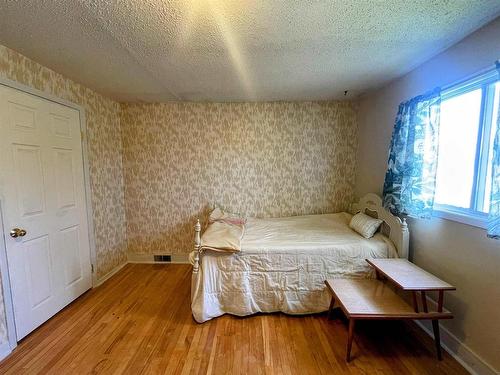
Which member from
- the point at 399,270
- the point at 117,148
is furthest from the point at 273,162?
the point at 117,148

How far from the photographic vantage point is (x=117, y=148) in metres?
3.24

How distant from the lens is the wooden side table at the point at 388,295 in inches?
64.6

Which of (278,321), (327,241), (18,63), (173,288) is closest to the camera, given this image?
(18,63)

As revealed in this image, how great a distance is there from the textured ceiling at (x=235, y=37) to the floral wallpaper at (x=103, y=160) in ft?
0.56

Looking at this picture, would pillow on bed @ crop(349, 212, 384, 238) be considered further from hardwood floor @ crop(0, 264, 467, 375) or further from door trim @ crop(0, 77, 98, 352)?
door trim @ crop(0, 77, 98, 352)

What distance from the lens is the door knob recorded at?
1.81 m

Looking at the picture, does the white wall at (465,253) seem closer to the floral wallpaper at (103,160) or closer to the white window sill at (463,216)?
the white window sill at (463,216)

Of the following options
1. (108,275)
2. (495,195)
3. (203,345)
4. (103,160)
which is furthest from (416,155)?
(108,275)

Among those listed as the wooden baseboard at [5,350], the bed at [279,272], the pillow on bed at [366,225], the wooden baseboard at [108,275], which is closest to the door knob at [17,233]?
the wooden baseboard at [5,350]

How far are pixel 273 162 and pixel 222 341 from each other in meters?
2.25

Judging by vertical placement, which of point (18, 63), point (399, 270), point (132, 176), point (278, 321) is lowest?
point (278, 321)

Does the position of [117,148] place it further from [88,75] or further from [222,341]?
[222,341]

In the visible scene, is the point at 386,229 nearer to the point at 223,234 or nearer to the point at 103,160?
the point at 223,234

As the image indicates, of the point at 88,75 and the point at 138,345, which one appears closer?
the point at 138,345
